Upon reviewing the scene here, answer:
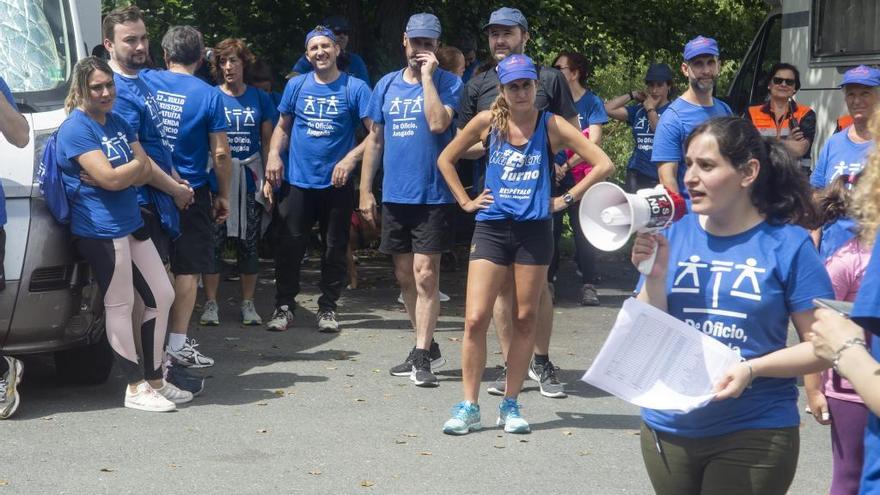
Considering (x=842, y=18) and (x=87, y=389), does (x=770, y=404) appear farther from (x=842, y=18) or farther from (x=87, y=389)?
(x=842, y=18)

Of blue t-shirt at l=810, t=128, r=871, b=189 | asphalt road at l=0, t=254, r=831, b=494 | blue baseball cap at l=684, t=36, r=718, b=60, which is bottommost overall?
asphalt road at l=0, t=254, r=831, b=494

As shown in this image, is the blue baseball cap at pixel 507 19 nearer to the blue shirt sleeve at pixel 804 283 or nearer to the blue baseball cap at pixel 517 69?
the blue baseball cap at pixel 517 69

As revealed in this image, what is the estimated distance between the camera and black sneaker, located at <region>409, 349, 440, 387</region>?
7781 mm

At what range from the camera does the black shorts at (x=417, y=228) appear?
26.2ft

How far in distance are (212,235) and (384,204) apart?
1.15 m

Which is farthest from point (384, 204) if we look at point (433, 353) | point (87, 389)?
point (87, 389)

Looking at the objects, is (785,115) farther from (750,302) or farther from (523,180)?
(750,302)

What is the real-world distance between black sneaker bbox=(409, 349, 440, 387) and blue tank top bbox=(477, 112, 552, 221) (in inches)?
54.9

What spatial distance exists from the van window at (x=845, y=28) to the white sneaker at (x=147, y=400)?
22.8ft

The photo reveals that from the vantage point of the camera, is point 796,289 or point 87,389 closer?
point 796,289

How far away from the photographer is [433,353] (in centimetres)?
824

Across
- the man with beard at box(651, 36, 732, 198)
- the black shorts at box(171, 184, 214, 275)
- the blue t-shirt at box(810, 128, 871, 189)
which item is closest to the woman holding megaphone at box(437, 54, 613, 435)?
the man with beard at box(651, 36, 732, 198)

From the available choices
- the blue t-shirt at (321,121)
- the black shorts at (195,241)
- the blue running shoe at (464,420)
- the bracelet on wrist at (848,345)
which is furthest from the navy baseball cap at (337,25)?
the bracelet on wrist at (848,345)

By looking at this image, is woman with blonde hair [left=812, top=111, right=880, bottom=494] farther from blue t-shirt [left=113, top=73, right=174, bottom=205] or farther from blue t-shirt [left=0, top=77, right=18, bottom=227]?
blue t-shirt [left=113, top=73, right=174, bottom=205]
